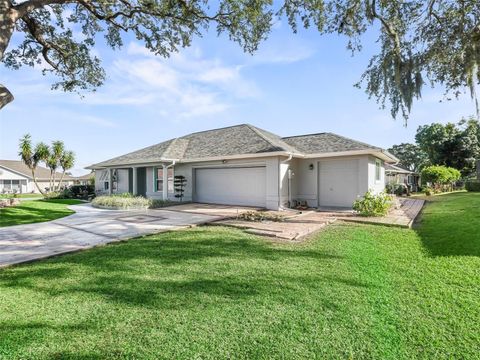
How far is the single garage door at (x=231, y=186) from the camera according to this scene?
1425 cm

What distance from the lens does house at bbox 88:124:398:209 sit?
1316 cm

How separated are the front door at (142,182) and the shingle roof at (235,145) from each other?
1174mm

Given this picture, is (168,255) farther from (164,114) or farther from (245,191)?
(164,114)

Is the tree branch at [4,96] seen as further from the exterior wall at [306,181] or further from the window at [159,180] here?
A: the window at [159,180]

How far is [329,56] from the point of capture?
10328mm

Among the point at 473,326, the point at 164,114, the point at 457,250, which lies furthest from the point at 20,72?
the point at 457,250

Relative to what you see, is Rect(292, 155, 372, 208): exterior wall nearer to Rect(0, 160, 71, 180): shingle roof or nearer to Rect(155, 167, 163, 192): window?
Rect(155, 167, 163, 192): window

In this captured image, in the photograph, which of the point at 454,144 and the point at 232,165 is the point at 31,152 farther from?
the point at 454,144

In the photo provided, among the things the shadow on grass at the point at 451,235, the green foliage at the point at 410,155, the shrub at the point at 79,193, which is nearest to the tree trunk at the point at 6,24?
the shadow on grass at the point at 451,235

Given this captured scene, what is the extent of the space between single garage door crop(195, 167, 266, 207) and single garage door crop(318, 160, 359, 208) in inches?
128

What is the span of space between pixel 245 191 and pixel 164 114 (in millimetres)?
7656

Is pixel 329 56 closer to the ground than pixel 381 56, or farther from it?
farther from it

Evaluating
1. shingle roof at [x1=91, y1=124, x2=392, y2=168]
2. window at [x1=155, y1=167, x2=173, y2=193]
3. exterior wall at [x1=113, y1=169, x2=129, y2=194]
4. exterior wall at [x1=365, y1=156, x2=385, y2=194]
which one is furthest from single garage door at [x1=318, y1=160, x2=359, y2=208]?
exterior wall at [x1=113, y1=169, x2=129, y2=194]

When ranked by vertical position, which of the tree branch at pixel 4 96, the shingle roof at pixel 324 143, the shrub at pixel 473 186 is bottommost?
the shrub at pixel 473 186
